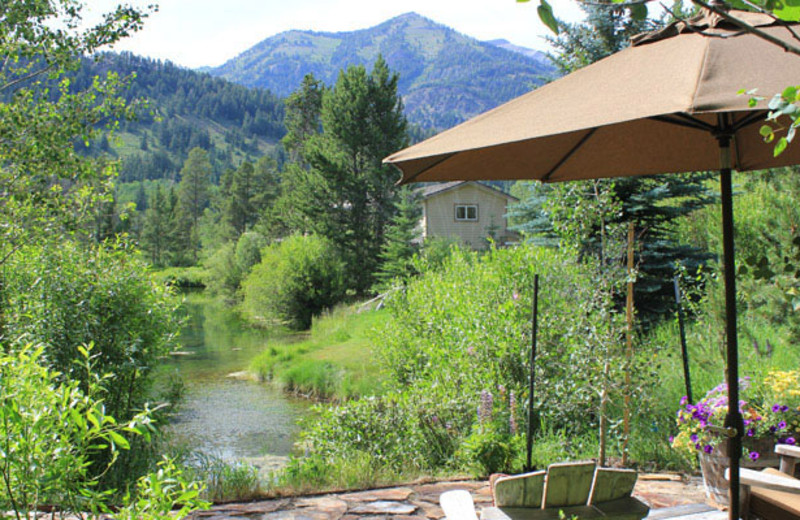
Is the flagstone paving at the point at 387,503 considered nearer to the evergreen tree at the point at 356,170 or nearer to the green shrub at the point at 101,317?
the green shrub at the point at 101,317

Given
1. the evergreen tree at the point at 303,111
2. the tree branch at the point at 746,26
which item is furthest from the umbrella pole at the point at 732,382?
the evergreen tree at the point at 303,111

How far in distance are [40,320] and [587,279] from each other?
4.41 m

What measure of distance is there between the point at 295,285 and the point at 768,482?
21.2m

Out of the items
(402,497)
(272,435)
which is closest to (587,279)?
(402,497)

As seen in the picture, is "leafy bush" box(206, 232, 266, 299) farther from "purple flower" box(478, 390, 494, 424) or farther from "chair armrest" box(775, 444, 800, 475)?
"chair armrest" box(775, 444, 800, 475)

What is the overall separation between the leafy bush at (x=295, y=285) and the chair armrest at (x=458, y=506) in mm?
20440

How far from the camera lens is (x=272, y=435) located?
392 inches

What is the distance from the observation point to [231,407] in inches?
459

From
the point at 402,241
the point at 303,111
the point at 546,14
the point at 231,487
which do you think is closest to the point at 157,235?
the point at 303,111

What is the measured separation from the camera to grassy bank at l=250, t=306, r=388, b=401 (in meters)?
12.1

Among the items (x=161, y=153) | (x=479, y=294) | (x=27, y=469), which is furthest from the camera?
(x=161, y=153)

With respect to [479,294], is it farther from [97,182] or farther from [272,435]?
[272,435]

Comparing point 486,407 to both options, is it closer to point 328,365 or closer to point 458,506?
point 458,506

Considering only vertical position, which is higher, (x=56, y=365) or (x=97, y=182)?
(x=97, y=182)
